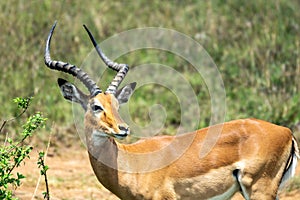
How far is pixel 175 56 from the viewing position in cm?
1156

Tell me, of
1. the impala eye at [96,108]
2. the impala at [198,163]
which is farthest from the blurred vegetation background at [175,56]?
the impala eye at [96,108]

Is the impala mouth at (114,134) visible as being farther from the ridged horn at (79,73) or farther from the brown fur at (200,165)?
the ridged horn at (79,73)

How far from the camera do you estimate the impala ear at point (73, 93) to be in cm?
670

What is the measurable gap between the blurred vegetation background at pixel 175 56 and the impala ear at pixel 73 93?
2.98 meters

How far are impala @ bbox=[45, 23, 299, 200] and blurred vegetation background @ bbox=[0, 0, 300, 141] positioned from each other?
308cm

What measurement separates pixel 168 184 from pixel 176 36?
578 cm

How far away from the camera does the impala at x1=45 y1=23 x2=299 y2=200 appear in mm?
6320

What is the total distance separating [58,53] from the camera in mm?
10867

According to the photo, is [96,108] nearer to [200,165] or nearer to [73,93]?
[73,93]

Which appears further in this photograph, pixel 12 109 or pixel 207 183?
pixel 12 109

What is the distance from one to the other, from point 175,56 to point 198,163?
5253mm

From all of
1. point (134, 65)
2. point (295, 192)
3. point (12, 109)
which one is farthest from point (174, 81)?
point (295, 192)

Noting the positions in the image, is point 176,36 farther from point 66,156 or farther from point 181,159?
point 181,159

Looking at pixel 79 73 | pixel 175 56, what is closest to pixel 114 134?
pixel 79 73
